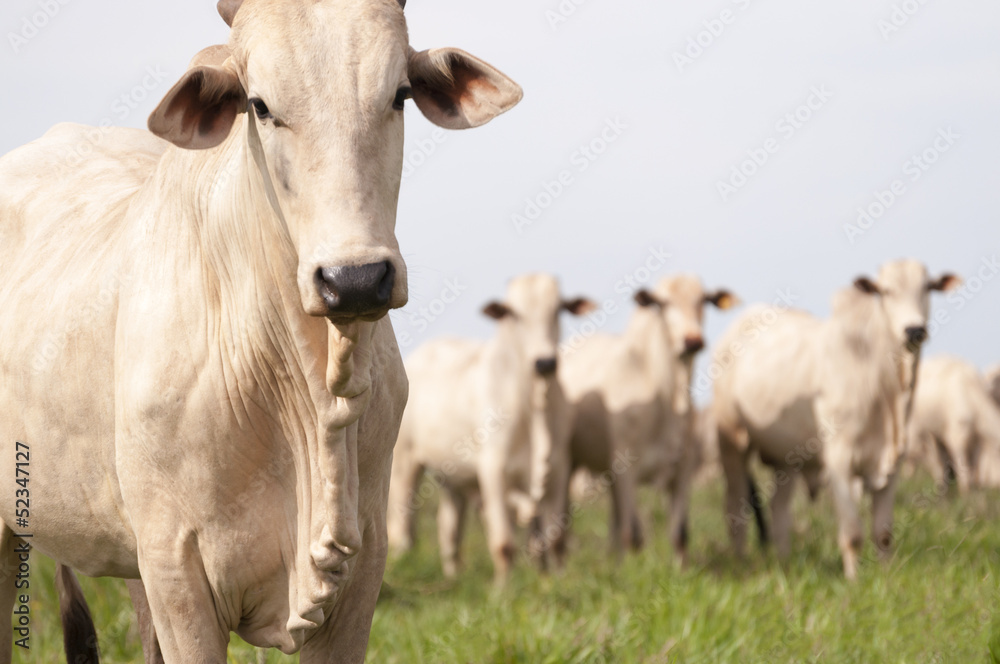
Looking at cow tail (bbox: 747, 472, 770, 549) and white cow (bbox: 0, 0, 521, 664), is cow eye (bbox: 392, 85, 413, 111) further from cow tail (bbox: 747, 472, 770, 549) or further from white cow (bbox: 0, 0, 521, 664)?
cow tail (bbox: 747, 472, 770, 549)

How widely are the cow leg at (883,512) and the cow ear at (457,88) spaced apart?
693 centimetres

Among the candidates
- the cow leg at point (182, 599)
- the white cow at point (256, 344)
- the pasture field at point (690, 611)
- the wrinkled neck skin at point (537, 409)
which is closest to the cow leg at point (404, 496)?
the pasture field at point (690, 611)

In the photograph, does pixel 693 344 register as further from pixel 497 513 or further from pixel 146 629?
pixel 146 629

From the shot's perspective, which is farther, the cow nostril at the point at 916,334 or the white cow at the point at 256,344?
the cow nostril at the point at 916,334

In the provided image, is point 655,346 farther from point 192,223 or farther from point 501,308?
point 192,223

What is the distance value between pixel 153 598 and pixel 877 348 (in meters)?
7.74

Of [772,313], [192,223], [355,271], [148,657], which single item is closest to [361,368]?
[355,271]

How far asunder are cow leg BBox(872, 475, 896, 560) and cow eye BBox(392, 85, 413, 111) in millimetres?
7172

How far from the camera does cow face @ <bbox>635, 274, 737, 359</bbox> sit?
10170 mm

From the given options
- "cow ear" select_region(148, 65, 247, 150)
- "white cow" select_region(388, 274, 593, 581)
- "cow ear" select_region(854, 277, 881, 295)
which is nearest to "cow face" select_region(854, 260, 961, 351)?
"cow ear" select_region(854, 277, 881, 295)

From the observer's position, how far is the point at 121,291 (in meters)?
2.83

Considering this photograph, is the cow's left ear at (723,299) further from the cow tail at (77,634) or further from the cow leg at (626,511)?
the cow tail at (77,634)

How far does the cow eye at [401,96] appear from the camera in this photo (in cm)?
247

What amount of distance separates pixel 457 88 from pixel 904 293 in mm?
7191
